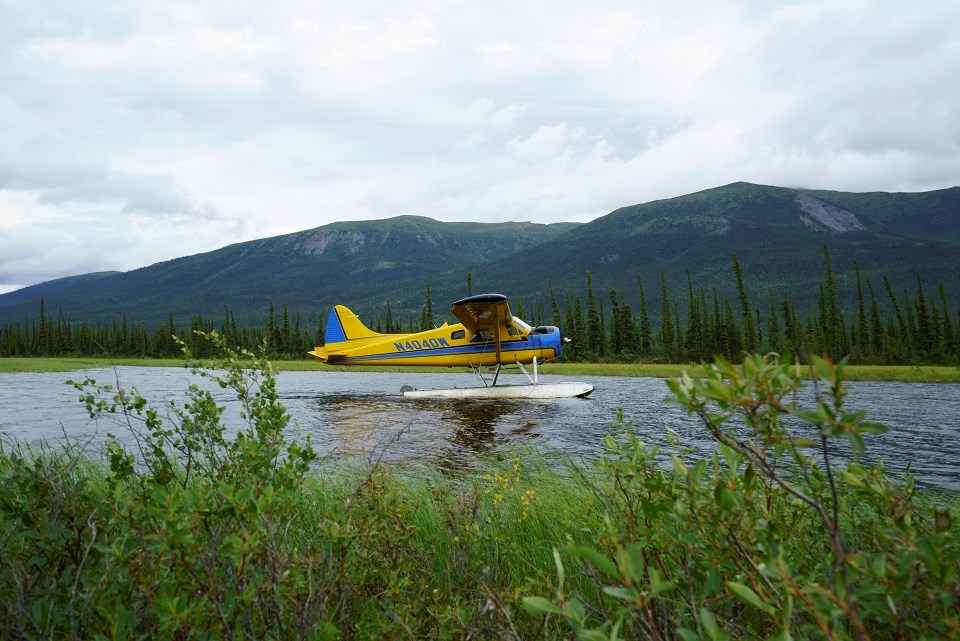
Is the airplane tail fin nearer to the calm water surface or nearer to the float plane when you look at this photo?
the float plane

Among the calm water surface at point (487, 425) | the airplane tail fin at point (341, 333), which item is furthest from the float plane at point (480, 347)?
the airplane tail fin at point (341, 333)

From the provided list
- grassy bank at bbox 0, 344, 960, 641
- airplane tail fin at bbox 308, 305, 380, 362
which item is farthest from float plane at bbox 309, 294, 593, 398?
grassy bank at bbox 0, 344, 960, 641

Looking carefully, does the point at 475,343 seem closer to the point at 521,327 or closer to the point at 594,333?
the point at 521,327

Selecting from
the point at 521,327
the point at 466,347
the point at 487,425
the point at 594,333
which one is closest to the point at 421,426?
the point at 487,425

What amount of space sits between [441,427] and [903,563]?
11.3 metres

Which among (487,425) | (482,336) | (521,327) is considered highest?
(521,327)

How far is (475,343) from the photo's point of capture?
68.3ft

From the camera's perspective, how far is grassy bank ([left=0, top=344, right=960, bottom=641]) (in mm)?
1110

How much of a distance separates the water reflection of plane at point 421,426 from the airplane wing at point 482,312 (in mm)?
3259

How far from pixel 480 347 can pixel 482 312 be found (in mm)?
1670

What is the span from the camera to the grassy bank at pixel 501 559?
111 cm

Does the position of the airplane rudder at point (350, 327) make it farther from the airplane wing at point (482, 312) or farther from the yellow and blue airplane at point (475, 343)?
the airplane wing at point (482, 312)

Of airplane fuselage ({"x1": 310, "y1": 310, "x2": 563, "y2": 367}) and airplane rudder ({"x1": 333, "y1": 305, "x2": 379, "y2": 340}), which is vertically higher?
airplane rudder ({"x1": 333, "y1": 305, "x2": 379, "y2": 340})

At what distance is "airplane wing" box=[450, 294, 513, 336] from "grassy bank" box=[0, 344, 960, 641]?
15.4m
